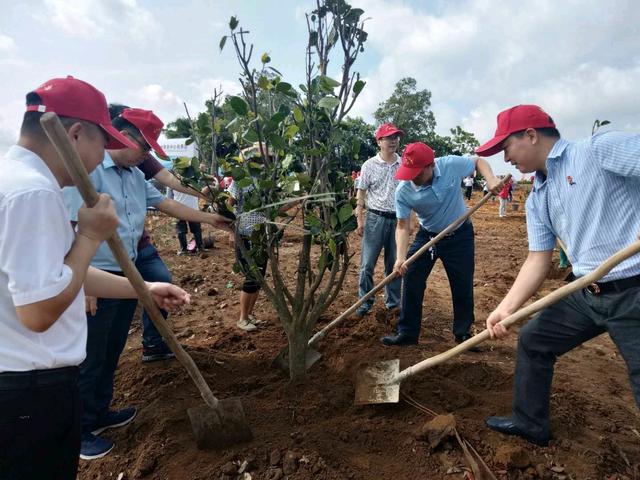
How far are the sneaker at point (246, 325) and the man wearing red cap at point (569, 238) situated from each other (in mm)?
2492

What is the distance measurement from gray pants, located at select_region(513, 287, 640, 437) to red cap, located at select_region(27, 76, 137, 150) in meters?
2.33

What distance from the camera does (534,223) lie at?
2.47 metres

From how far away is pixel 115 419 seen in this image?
9.11ft

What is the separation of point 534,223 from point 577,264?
0.34 metres

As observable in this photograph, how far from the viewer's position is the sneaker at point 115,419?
2.72 m

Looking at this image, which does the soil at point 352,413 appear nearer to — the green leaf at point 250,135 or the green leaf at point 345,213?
the green leaf at point 345,213

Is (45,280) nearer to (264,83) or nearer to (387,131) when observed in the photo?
(264,83)

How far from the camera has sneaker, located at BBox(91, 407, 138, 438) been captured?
2723 mm

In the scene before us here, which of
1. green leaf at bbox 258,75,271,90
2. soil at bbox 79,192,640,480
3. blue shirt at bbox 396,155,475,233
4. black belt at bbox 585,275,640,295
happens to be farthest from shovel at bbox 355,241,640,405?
green leaf at bbox 258,75,271,90

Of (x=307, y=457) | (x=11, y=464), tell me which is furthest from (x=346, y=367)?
(x=11, y=464)

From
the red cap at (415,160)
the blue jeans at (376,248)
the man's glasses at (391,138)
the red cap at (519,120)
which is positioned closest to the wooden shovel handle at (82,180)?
the red cap at (519,120)

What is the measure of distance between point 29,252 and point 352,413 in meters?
2.25

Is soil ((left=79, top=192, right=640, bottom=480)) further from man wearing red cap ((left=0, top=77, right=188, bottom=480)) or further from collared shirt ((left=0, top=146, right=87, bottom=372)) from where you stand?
collared shirt ((left=0, top=146, right=87, bottom=372))

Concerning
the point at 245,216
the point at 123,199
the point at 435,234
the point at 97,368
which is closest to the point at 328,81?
the point at 245,216
